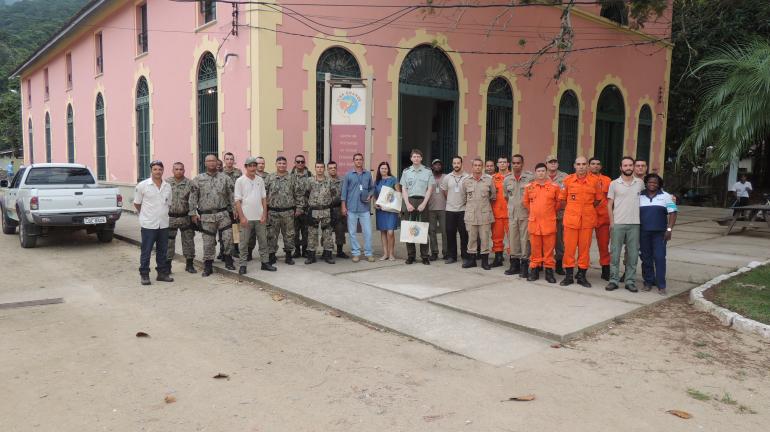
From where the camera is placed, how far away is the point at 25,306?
6836mm

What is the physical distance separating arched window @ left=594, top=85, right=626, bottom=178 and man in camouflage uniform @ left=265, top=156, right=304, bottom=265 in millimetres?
13748

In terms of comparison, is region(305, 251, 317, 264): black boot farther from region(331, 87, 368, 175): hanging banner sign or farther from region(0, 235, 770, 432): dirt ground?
region(0, 235, 770, 432): dirt ground

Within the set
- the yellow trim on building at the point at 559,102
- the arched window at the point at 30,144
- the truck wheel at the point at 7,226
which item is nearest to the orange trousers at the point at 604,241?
the yellow trim on building at the point at 559,102

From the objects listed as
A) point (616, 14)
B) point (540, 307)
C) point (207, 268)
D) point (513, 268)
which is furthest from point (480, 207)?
point (616, 14)

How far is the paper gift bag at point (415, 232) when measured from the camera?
9.21 metres

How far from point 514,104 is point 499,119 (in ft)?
2.37

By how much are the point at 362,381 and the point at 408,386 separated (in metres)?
0.38

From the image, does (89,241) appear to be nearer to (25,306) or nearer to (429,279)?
(25,306)

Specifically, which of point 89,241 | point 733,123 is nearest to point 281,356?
point 733,123

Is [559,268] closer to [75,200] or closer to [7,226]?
[75,200]

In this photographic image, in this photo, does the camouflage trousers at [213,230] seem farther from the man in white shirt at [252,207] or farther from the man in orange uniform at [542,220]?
the man in orange uniform at [542,220]

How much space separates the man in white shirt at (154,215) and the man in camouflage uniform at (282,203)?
1574mm

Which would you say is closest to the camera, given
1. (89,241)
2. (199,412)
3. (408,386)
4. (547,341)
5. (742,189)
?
(199,412)

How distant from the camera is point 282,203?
29.7 ft
